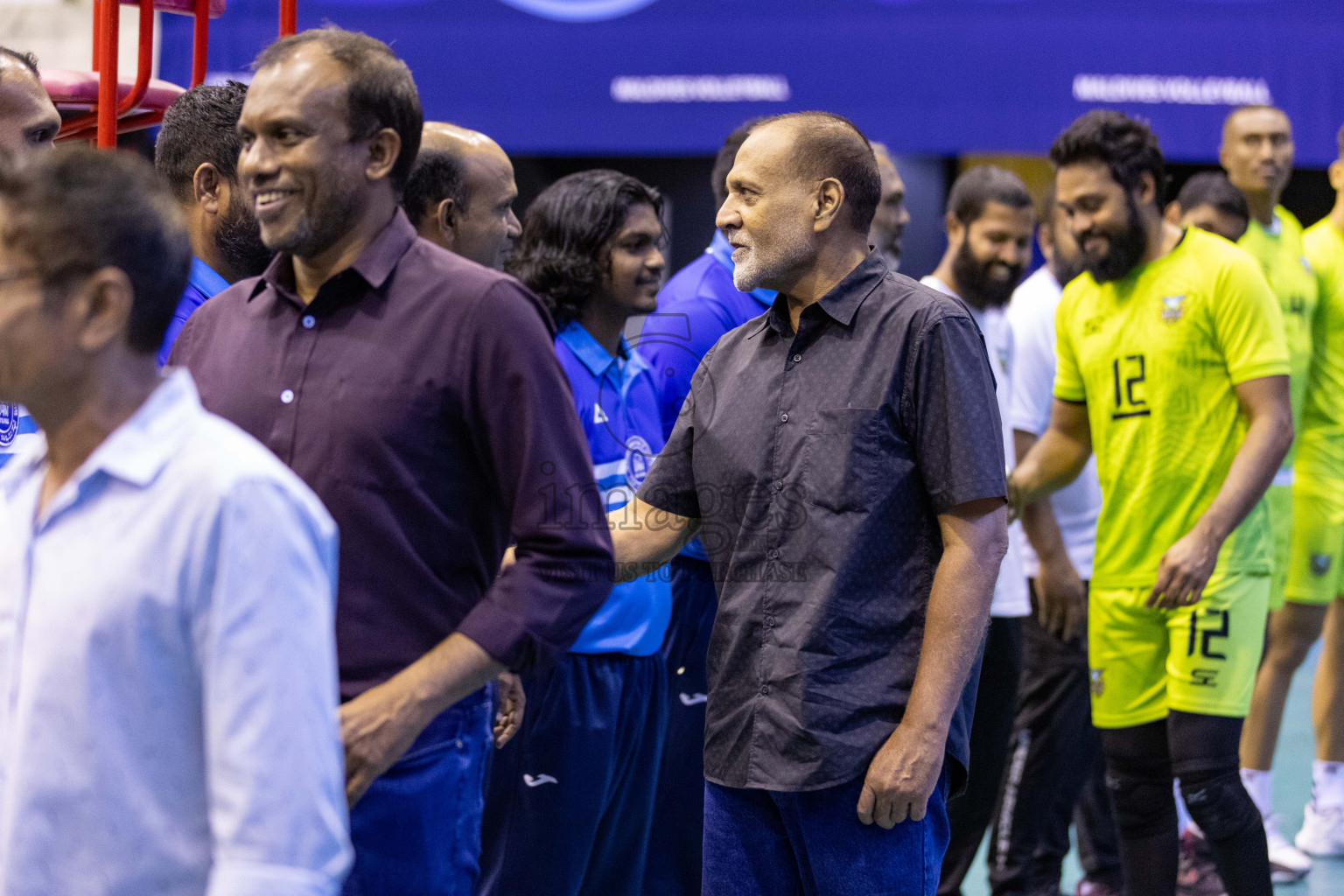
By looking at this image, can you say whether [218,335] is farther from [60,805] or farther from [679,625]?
[679,625]

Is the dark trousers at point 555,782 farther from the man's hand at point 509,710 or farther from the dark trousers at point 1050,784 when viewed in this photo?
the dark trousers at point 1050,784

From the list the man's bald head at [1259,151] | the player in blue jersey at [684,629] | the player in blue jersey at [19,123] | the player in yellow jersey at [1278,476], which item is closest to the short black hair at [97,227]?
the player in blue jersey at [19,123]

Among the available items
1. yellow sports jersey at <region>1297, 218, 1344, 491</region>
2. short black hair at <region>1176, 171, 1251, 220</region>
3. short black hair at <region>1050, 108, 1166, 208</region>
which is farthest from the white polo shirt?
short black hair at <region>1176, 171, 1251, 220</region>

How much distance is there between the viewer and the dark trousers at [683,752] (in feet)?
12.8

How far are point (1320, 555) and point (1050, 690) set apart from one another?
52.5 inches

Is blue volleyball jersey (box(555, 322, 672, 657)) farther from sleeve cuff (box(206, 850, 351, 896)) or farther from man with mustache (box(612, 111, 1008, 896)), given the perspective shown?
sleeve cuff (box(206, 850, 351, 896))

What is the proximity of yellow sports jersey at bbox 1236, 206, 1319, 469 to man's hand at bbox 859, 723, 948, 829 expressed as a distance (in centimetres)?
324

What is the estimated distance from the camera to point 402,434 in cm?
193

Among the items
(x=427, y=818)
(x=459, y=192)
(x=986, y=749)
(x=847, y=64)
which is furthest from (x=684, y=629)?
(x=847, y=64)

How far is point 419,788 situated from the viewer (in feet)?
6.48

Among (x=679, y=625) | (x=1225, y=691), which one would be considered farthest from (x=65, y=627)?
(x=1225, y=691)

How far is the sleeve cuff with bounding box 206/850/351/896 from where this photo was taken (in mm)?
1329

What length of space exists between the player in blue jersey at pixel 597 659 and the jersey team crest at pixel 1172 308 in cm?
134

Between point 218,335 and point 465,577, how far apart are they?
1.81ft
